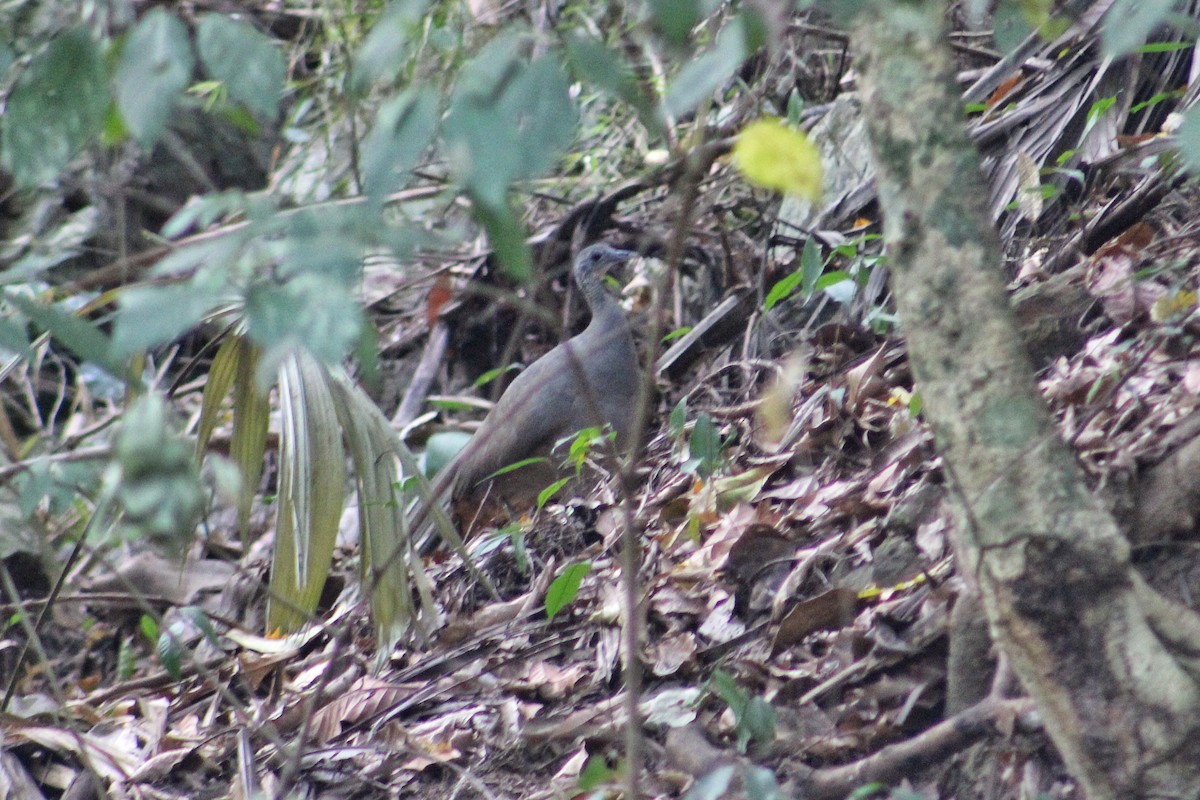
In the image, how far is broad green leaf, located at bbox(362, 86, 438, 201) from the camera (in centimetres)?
137

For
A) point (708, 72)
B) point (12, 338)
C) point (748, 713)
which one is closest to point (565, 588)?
point (748, 713)

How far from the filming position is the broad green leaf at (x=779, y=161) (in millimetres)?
1479

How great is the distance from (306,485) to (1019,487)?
6.81 feet

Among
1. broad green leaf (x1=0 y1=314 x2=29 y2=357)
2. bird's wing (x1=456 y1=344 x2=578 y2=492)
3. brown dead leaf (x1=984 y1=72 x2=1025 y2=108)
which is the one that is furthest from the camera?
bird's wing (x1=456 y1=344 x2=578 y2=492)

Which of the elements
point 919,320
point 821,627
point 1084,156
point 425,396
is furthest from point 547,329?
point 919,320

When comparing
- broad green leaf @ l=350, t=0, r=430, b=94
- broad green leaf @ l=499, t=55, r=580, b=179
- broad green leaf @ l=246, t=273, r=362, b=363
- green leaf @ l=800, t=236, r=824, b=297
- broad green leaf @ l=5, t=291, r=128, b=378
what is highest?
broad green leaf @ l=350, t=0, r=430, b=94

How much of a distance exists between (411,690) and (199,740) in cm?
62

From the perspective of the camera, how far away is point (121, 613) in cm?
530

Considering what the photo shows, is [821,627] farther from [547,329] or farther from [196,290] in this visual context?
[547,329]

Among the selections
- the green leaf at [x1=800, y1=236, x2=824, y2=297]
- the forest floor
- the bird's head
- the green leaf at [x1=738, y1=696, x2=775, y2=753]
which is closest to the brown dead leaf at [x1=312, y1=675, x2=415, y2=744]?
the forest floor

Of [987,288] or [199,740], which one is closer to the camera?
[987,288]

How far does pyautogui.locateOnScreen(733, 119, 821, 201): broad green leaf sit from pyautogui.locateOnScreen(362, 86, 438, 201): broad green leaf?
38 cm

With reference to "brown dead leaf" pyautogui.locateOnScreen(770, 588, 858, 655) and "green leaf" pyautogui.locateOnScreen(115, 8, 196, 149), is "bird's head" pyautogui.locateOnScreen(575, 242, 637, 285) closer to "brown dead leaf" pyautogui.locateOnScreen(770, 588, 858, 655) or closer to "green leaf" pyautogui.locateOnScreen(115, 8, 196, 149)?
"brown dead leaf" pyautogui.locateOnScreen(770, 588, 858, 655)

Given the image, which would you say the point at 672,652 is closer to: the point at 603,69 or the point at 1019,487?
the point at 1019,487
